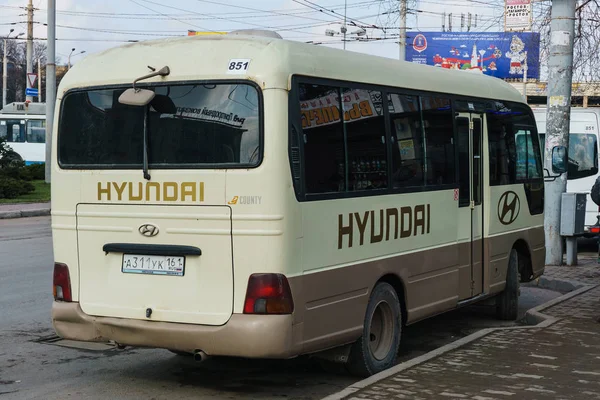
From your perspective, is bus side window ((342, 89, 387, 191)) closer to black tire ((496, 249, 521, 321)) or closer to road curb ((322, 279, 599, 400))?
road curb ((322, 279, 599, 400))

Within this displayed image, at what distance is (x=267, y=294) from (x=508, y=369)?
7.05 ft

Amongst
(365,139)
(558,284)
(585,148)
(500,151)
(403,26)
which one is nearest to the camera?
(365,139)

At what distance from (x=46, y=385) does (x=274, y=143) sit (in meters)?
2.67

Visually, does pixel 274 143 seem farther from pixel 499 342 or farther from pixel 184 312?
pixel 499 342

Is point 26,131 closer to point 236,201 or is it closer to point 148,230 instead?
point 148,230

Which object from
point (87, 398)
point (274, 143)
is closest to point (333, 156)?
point (274, 143)

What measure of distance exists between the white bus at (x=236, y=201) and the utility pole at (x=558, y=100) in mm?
7215

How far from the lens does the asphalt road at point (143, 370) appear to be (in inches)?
282

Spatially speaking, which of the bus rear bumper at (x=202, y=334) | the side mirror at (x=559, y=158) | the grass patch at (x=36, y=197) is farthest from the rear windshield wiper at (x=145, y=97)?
the grass patch at (x=36, y=197)

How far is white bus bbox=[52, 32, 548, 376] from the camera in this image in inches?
258

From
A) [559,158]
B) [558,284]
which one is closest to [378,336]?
[559,158]

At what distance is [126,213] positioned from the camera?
6.98 m

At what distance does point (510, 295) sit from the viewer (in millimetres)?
10703

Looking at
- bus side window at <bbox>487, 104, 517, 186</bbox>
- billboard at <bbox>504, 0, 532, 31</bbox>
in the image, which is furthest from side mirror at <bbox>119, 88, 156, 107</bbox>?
billboard at <bbox>504, 0, 532, 31</bbox>
